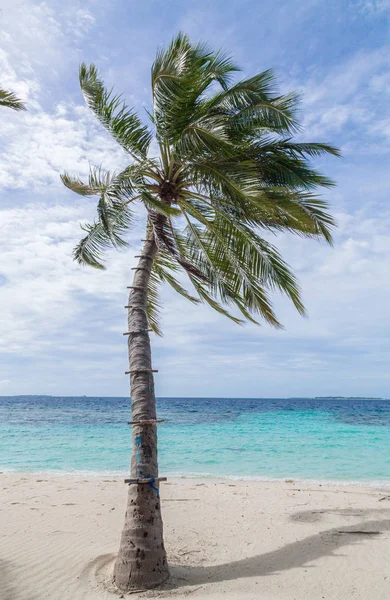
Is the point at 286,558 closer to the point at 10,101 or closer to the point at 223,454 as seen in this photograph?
the point at 10,101

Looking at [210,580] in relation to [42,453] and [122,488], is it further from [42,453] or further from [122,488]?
[42,453]

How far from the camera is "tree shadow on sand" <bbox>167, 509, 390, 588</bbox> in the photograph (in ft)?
18.6

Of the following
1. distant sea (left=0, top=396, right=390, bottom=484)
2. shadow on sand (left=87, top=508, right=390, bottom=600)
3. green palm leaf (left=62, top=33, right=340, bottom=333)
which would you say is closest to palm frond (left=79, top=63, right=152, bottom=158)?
green palm leaf (left=62, top=33, right=340, bottom=333)

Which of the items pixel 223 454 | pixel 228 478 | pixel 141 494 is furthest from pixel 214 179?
pixel 223 454

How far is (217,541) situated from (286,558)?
1.28 metres

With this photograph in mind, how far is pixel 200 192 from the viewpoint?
7477mm

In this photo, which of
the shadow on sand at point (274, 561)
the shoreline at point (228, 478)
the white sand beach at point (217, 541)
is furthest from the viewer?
the shoreline at point (228, 478)

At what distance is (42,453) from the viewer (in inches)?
747

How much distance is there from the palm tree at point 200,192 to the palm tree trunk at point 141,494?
0.05ft

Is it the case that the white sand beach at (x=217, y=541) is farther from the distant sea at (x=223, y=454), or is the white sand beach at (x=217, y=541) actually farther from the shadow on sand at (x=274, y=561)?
the distant sea at (x=223, y=454)

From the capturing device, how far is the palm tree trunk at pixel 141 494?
5414 mm

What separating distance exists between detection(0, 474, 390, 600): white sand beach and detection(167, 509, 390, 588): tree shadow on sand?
1 centimetres

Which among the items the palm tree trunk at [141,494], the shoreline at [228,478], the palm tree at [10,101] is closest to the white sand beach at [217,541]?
the palm tree trunk at [141,494]

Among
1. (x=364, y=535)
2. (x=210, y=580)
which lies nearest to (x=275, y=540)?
(x=364, y=535)
